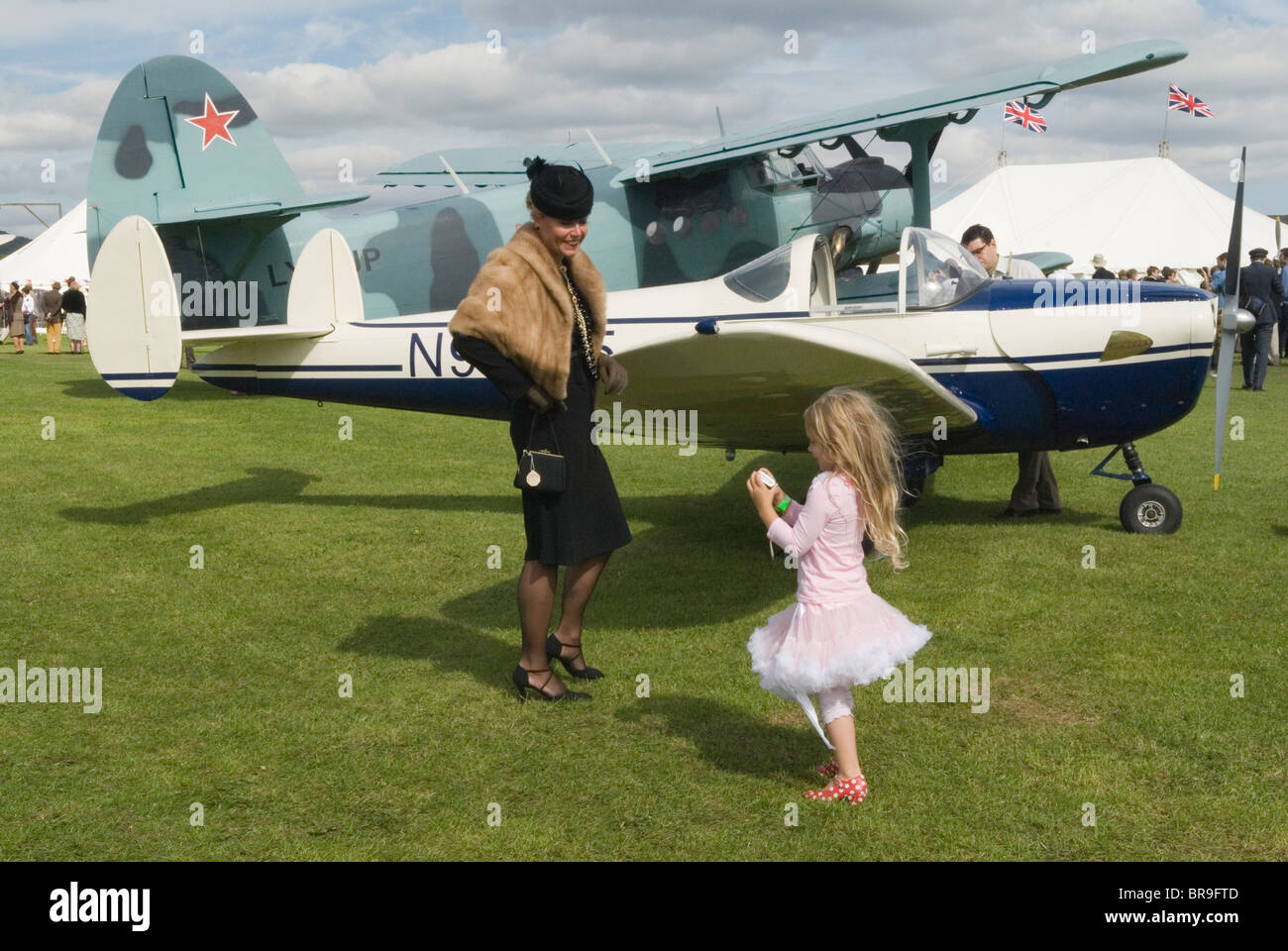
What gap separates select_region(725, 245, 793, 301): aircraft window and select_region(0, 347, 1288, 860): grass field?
162 cm

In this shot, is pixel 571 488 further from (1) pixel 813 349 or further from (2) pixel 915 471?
(2) pixel 915 471

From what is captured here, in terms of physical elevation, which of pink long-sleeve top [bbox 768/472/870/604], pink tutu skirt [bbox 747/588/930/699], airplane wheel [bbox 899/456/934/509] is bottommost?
airplane wheel [bbox 899/456/934/509]

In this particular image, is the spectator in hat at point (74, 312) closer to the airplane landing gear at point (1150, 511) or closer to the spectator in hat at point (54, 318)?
the spectator in hat at point (54, 318)

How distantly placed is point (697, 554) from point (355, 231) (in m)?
7.28

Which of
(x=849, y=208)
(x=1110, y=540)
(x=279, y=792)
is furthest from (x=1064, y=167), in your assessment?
(x=279, y=792)

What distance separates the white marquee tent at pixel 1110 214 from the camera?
99.1 ft

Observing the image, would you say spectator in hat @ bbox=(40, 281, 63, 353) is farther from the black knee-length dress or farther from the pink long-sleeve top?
the pink long-sleeve top

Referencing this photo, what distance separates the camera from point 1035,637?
527 cm

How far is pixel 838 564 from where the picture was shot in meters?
3.66

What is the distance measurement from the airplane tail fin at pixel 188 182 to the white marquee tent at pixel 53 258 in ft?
86.9

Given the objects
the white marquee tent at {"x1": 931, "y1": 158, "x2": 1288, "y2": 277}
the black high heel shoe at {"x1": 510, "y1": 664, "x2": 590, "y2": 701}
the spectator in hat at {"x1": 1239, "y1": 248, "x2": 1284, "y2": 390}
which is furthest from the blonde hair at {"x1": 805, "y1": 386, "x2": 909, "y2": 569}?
the white marquee tent at {"x1": 931, "y1": 158, "x2": 1288, "y2": 277}

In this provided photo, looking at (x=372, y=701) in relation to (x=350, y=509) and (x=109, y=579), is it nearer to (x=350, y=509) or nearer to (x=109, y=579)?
(x=109, y=579)

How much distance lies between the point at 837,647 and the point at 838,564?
0.90 ft

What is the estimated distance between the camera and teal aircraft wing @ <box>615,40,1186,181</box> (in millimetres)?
11854
